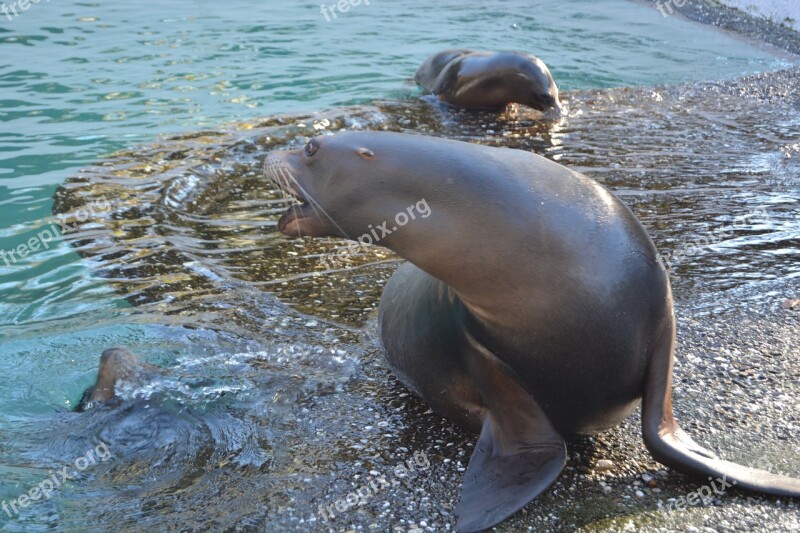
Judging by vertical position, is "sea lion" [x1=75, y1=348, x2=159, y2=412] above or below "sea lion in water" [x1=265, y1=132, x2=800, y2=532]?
below

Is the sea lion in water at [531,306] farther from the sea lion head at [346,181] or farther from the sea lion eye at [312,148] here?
the sea lion eye at [312,148]

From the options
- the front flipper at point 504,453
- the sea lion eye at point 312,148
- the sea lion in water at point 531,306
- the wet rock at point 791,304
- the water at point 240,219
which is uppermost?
the sea lion eye at point 312,148

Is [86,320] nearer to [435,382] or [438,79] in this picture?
[435,382]

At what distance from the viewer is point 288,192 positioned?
377 cm

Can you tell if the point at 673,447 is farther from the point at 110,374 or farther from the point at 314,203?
the point at 110,374

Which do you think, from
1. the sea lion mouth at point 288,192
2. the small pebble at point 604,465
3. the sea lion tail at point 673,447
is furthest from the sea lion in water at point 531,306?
the sea lion mouth at point 288,192

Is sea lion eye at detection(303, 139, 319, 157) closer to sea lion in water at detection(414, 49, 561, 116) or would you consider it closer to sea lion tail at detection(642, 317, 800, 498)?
sea lion tail at detection(642, 317, 800, 498)

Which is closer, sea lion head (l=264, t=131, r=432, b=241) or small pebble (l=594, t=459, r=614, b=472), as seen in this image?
small pebble (l=594, t=459, r=614, b=472)

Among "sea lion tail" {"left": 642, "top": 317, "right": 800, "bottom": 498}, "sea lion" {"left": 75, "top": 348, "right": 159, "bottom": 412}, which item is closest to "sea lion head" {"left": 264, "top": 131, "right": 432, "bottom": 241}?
"sea lion" {"left": 75, "top": 348, "right": 159, "bottom": 412}

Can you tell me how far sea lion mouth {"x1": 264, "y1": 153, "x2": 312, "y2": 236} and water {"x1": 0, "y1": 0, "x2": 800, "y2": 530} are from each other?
0.69 m

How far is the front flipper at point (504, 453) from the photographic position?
9.52 ft

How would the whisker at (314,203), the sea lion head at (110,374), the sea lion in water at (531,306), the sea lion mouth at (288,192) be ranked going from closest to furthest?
the sea lion in water at (531,306) < the whisker at (314,203) < the sea lion mouth at (288,192) < the sea lion head at (110,374)

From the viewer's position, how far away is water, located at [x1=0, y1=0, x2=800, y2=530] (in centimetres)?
343

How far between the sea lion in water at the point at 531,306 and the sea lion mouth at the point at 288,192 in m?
0.29
